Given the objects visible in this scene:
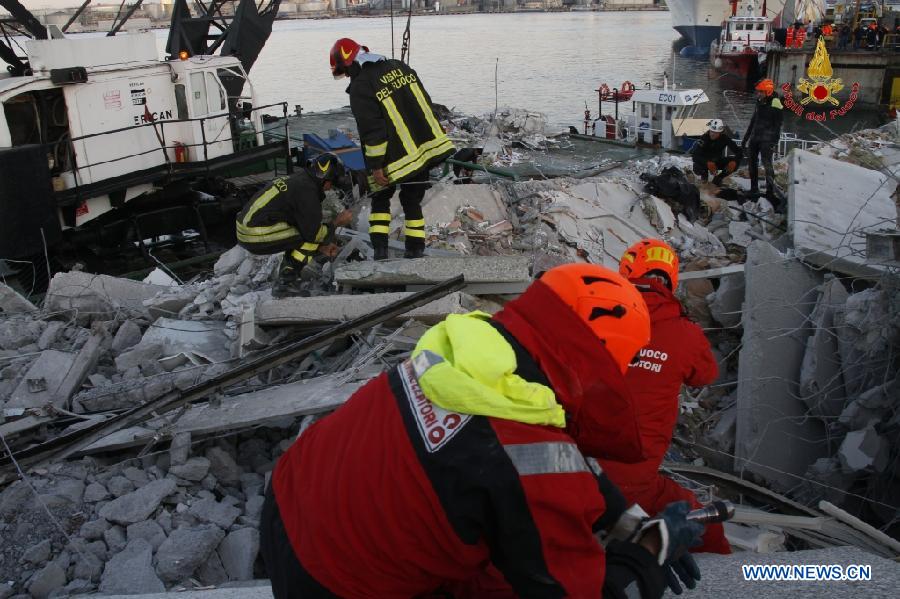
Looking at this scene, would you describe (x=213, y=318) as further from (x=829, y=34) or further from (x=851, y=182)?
(x=829, y=34)

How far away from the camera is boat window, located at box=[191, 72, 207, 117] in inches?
421

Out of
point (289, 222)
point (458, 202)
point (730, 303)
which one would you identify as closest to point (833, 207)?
point (730, 303)

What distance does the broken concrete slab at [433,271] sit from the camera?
5.18 meters

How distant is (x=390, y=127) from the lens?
5832 millimetres

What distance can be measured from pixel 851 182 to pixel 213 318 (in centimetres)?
603

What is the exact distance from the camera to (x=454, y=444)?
5.24 feet

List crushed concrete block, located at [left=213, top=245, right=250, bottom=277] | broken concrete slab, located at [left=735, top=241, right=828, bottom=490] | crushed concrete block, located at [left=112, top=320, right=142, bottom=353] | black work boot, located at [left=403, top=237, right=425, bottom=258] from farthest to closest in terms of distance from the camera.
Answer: crushed concrete block, located at [left=213, top=245, right=250, bottom=277], black work boot, located at [left=403, top=237, right=425, bottom=258], crushed concrete block, located at [left=112, top=320, right=142, bottom=353], broken concrete slab, located at [left=735, top=241, right=828, bottom=490]

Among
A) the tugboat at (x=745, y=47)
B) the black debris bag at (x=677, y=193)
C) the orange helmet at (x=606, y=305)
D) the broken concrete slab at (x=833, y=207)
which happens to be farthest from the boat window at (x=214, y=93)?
the tugboat at (x=745, y=47)

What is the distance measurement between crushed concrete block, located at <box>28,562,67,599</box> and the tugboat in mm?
42476

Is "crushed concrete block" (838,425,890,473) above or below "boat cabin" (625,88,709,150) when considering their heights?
below

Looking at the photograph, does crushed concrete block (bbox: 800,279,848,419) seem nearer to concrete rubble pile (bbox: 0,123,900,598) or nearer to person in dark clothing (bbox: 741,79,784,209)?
concrete rubble pile (bbox: 0,123,900,598)

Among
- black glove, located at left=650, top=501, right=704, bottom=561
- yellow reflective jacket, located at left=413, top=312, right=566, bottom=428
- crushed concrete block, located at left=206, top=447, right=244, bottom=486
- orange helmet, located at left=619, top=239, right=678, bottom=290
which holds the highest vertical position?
yellow reflective jacket, located at left=413, top=312, right=566, bottom=428

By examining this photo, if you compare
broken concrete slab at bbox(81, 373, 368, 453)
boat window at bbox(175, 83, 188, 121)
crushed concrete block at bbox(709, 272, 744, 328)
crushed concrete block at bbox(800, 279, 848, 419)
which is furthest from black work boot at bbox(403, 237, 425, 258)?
boat window at bbox(175, 83, 188, 121)

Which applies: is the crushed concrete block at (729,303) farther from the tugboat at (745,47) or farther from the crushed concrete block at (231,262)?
the tugboat at (745,47)
